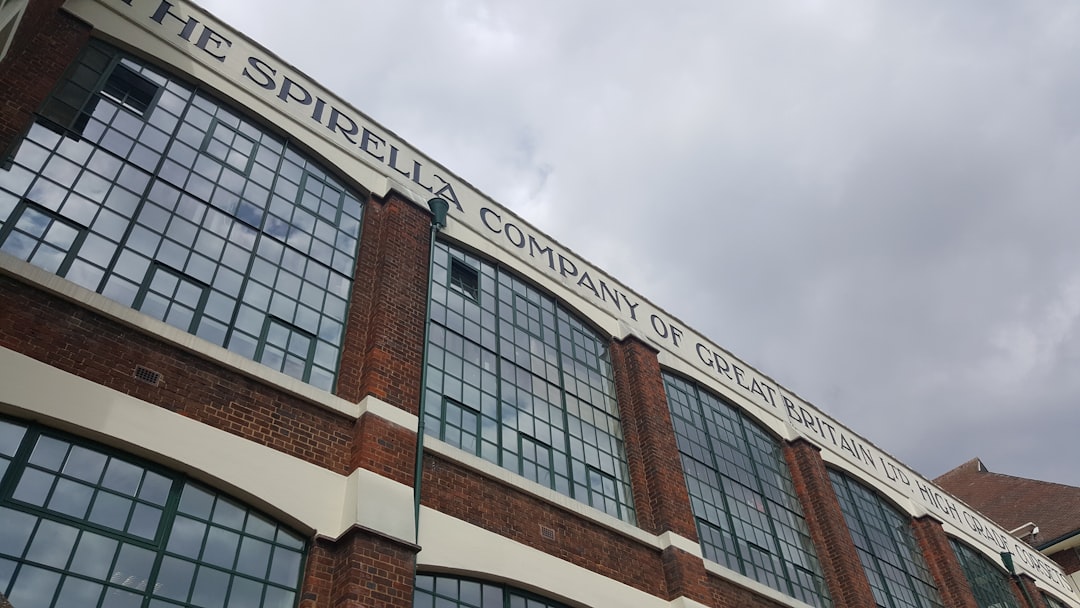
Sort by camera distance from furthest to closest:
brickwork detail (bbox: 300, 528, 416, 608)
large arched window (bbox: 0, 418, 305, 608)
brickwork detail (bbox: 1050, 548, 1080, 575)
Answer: brickwork detail (bbox: 1050, 548, 1080, 575) < brickwork detail (bbox: 300, 528, 416, 608) < large arched window (bbox: 0, 418, 305, 608)

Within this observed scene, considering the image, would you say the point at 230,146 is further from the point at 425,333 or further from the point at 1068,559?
the point at 1068,559

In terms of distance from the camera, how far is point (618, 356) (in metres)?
14.1

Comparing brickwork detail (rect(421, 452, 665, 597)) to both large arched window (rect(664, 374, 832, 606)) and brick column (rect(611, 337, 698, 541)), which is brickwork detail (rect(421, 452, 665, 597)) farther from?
large arched window (rect(664, 374, 832, 606))

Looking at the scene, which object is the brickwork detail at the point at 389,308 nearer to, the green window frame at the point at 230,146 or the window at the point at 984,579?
the green window frame at the point at 230,146

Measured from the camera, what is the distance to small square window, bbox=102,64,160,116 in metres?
9.41

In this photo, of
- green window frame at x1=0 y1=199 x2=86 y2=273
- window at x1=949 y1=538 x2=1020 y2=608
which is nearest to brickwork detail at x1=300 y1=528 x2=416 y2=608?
green window frame at x1=0 y1=199 x2=86 y2=273

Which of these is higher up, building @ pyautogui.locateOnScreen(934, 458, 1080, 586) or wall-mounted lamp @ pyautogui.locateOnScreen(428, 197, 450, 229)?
building @ pyautogui.locateOnScreen(934, 458, 1080, 586)

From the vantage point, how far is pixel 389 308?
33.2 ft

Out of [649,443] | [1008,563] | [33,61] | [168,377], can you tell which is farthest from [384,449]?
[1008,563]

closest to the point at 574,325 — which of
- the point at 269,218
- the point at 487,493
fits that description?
the point at 487,493

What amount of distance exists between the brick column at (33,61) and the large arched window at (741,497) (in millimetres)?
10644

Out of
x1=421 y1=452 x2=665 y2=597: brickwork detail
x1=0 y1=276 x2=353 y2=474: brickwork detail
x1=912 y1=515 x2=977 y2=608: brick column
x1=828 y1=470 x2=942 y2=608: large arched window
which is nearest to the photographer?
x1=0 y1=276 x2=353 y2=474: brickwork detail

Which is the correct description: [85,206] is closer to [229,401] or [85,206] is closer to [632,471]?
[229,401]

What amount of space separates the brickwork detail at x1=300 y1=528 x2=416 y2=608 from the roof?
1018 inches
